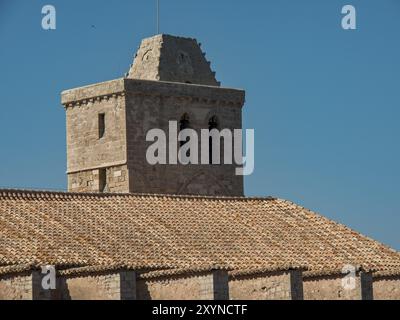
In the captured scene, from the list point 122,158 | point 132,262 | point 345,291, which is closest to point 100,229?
point 132,262

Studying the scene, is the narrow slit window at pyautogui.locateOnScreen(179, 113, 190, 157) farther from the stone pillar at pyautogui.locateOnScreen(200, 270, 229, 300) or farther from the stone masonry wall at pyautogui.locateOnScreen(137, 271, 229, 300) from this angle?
the stone pillar at pyautogui.locateOnScreen(200, 270, 229, 300)

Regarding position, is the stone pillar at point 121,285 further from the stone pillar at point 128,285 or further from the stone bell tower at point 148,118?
the stone bell tower at point 148,118

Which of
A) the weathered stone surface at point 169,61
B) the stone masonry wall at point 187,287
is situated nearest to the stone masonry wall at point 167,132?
the weathered stone surface at point 169,61

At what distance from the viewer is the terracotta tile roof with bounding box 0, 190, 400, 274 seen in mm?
55875

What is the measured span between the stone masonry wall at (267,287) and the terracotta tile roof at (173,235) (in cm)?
39

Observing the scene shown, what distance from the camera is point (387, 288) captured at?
194ft

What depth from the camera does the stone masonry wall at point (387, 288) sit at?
194 feet

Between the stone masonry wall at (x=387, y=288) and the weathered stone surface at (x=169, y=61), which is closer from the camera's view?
the stone masonry wall at (x=387, y=288)

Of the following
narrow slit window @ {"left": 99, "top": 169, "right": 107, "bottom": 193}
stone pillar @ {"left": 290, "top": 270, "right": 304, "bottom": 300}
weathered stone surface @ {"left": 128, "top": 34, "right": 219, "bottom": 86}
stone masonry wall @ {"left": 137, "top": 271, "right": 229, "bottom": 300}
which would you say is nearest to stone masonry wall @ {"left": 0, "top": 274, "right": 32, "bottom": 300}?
stone masonry wall @ {"left": 137, "top": 271, "right": 229, "bottom": 300}

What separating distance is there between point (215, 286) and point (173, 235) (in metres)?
7.68

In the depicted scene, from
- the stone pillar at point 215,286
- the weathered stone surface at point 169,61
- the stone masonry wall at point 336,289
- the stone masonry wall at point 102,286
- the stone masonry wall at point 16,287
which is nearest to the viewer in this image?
the stone masonry wall at point 16,287

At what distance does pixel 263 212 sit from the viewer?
213 feet

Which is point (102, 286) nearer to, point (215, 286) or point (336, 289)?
point (215, 286)
